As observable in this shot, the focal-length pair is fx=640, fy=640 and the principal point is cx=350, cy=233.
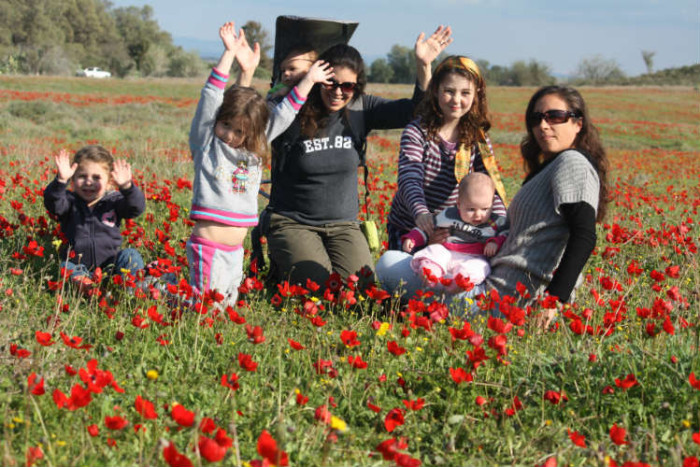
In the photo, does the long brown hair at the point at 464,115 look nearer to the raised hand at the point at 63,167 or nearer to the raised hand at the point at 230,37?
the raised hand at the point at 230,37

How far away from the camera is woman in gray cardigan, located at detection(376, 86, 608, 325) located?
3551mm

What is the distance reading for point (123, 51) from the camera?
80750mm

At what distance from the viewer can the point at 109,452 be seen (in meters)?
2.13

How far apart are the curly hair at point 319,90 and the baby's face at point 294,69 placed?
0.42 feet

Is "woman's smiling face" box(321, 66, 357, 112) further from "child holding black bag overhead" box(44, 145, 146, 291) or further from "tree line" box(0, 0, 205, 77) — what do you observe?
"tree line" box(0, 0, 205, 77)

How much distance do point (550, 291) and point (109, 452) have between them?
8.05ft

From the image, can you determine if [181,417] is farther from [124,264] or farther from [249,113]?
[124,264]

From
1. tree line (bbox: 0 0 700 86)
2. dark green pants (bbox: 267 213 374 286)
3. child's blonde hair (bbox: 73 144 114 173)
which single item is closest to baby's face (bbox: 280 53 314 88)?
dark green pants (bbox: 267 213 374 286)

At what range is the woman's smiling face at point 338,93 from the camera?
14.2ft

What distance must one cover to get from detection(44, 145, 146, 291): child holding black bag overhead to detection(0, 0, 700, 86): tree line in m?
61.0

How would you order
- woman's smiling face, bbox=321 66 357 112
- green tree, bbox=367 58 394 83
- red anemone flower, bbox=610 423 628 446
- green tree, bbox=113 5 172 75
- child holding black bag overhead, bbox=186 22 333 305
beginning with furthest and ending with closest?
1. green tree, bbox=367 58 394 83
2. green tree, bbox=113 5 172 75
3. woman's smiling face, bbox=321 66 357 112
4. child holding black bag overhead, bbox=186 22 333 305
5. red anemone flower, bbox=610 423 628 446

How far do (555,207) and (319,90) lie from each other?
1.90 m

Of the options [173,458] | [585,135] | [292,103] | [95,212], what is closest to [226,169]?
[292,103]

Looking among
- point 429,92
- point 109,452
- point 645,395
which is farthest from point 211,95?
point 645,395
